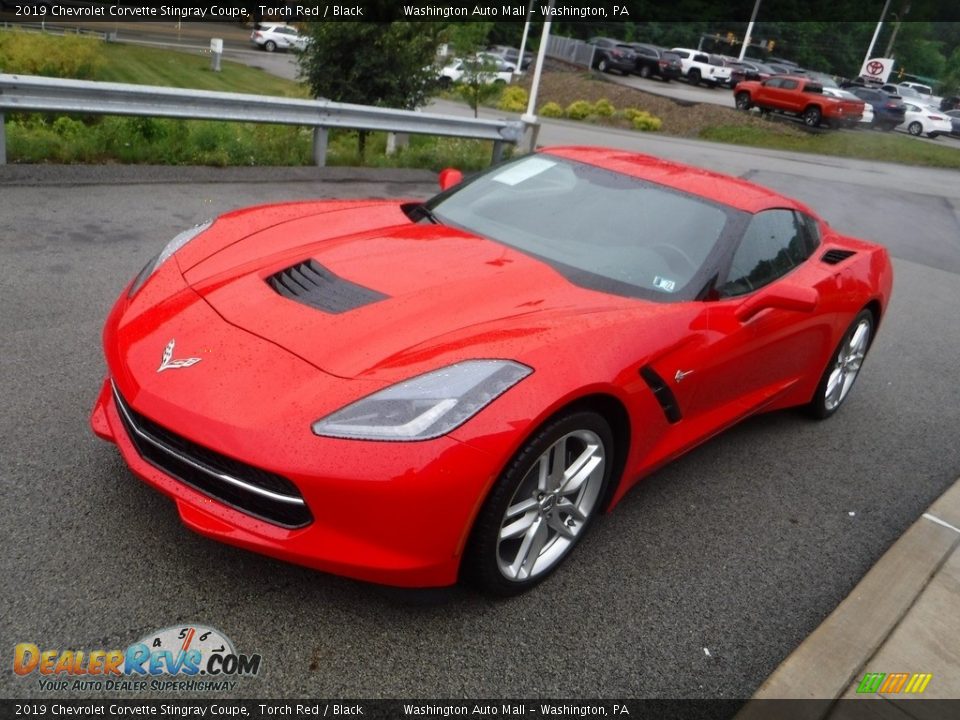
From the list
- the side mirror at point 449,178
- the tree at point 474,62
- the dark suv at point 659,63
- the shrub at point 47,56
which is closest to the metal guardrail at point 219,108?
the side mirror at point 449,178

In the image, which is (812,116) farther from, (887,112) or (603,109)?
(887,112)

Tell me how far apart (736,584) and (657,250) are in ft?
4.69

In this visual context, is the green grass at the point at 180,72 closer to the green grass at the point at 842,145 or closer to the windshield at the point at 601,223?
the green grass at the point at 842,145

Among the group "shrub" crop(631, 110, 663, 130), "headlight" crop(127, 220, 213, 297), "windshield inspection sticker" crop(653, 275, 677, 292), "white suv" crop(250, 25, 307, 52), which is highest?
"windshield inspection sticker" crop(653, 275, 677, 292)

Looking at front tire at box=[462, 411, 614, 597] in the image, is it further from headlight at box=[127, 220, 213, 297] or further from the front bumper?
headlight at box=[127, 220, 213, 297]

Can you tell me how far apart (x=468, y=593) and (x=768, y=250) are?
2272 mm

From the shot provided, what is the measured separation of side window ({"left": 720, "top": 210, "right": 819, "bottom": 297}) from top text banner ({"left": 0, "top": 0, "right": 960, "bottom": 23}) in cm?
824

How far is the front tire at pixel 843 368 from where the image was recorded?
475 cm

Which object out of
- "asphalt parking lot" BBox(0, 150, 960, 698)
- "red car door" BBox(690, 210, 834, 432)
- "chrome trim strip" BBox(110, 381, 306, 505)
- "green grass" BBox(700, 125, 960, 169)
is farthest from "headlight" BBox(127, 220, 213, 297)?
"green grass" BBox(700, 125, 960, 169)

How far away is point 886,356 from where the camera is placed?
21.5ft

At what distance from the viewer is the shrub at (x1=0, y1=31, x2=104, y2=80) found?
16547mm

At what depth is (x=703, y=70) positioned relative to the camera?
151 feet

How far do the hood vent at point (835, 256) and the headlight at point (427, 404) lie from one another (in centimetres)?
265

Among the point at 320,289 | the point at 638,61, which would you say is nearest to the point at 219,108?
the point at 320,289
